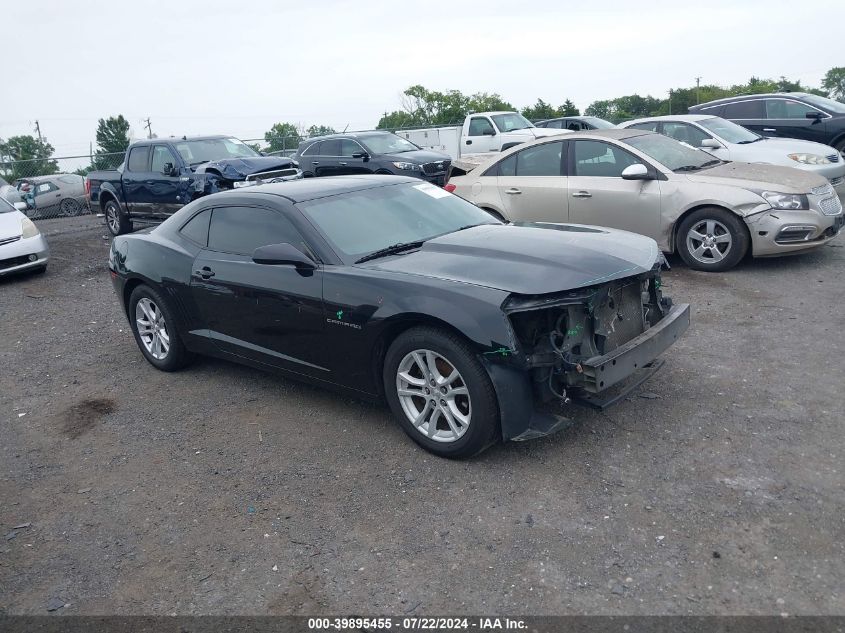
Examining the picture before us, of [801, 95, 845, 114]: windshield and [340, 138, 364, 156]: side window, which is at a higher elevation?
[801, 95, 845, 114]: windshield

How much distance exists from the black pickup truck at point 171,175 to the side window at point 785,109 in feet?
30.4

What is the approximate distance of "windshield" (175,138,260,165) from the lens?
13258mm

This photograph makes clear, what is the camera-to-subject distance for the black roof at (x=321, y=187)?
212 inches

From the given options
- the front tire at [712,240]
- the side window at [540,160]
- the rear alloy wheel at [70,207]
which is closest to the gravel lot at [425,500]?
the front tire at [712,240]

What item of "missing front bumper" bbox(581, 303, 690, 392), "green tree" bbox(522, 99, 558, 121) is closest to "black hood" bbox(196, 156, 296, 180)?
"missing front bumper" bbox(581, 303, 690, 392)

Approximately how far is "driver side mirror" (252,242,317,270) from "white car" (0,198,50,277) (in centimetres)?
753

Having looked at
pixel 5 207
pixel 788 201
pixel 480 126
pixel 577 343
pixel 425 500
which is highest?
pixel 480 126

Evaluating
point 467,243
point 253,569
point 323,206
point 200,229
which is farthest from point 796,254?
point 253,569

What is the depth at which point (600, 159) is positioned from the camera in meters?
8.60

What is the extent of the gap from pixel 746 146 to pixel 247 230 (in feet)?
30.2

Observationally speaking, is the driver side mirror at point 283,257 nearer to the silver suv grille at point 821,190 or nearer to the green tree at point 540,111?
the silver suv grille at point 821,190

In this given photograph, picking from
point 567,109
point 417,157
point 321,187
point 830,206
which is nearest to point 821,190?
point 830,206

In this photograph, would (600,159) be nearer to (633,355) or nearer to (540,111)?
(633,355)

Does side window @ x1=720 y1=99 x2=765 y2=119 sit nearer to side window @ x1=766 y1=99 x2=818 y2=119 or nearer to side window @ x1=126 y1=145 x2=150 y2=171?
side window @ x1=766 y1=99 x2=818 y2=119
